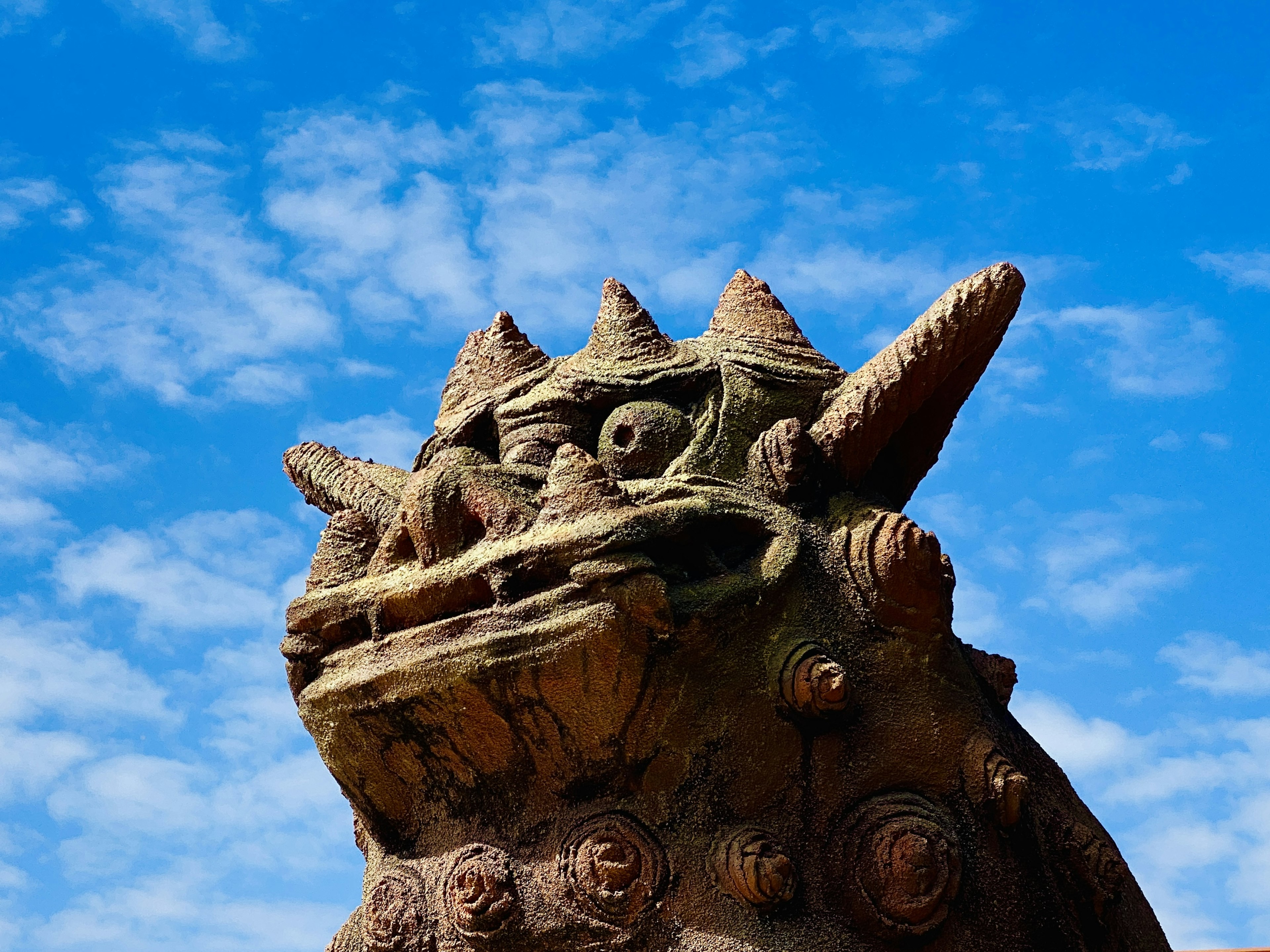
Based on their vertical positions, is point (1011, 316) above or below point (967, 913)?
above

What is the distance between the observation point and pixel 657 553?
14.0 feet

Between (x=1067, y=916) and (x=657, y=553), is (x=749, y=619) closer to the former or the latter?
(x=657, y=553)

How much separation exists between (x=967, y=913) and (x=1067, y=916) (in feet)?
1.14

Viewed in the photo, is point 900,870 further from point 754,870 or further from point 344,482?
point 344,482

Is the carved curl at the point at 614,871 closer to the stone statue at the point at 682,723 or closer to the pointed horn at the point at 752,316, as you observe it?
the stone statue at the point at 682,723

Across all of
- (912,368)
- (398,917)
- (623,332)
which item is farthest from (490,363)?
(398,917)

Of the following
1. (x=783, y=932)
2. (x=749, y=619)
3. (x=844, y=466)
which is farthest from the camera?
(x=844, y=466)

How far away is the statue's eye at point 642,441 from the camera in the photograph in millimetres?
4750

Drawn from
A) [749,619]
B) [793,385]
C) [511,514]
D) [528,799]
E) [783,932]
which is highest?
[793,385]

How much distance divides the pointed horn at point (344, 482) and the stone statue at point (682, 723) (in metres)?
0.28

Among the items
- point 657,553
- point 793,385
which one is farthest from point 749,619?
point 793,385

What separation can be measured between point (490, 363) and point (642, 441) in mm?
752

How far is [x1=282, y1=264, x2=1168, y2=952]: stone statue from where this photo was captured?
410 centimetres

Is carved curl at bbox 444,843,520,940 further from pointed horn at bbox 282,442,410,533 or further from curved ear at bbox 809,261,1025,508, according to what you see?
curved ear at bbox 809,261,1025,508
